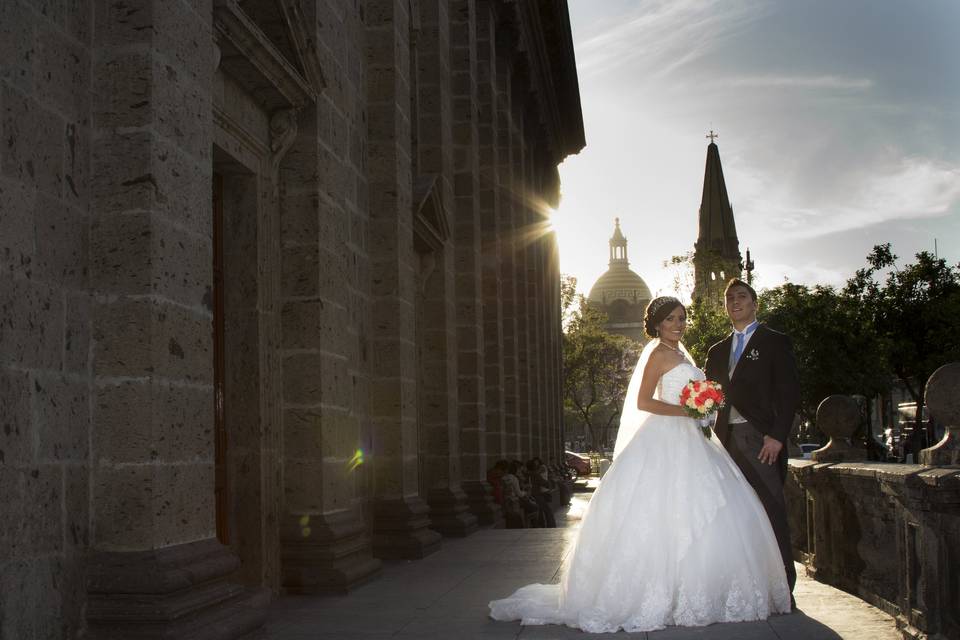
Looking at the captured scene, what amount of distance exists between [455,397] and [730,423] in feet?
26.5

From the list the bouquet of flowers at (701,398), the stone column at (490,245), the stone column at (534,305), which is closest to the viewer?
the bouquet of flowers at (701,398)

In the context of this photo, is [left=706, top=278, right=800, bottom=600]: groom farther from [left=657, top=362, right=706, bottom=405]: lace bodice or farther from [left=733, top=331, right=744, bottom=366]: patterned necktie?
[left=657, top=362, right=706, bottom=405]: lace bodice

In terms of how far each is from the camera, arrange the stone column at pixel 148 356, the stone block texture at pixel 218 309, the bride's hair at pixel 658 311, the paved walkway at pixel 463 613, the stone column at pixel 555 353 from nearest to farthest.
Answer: the stone block texture at pixel 218 309 < the stone column at pixel 148 356 < the paved walkway at pixel 463 613 < the bride's hair at pixel 658 311 < the stone column at pixel 555 353

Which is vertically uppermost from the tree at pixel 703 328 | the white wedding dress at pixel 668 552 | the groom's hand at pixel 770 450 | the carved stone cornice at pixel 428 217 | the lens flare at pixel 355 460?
the tree at pixel 703 328

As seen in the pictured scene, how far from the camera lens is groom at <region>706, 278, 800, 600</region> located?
7676 millimetres

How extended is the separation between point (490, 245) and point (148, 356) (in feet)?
51.5

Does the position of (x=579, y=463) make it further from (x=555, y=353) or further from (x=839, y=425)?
(x=839, y=425)

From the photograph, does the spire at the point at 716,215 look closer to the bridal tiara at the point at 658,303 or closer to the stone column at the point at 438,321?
the stone column at the point at 438,321

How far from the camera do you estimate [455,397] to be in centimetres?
1580

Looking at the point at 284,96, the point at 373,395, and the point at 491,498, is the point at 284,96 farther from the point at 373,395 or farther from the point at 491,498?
the point at 491,498

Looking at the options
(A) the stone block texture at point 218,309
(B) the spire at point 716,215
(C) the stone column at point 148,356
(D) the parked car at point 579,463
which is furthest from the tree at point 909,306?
(B) the spire at point 716,215

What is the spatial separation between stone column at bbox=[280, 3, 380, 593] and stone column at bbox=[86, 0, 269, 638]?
2837 mm

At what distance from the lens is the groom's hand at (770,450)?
7.61 metres

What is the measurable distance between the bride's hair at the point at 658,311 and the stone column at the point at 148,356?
330 cm
